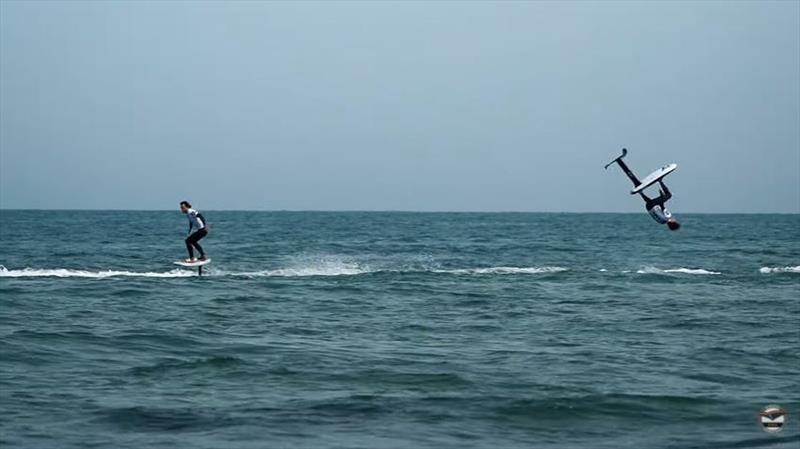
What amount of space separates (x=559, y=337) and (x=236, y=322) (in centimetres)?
664

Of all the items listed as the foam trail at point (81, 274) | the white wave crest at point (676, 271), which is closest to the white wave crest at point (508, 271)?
the white wave crest at point (676, 271)

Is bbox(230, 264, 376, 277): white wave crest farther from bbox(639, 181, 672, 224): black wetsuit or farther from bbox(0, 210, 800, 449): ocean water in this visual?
bbox(639, 181, 672, 224): black wetsuit

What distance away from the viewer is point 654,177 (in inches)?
1016

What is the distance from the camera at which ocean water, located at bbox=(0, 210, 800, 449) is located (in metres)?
12.5

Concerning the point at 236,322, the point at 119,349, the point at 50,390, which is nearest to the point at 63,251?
the point at 236,322

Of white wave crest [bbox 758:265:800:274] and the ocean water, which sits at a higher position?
white wave crest [bbox 758:265:800:274]

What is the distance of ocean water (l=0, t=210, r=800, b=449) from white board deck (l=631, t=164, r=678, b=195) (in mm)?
2865

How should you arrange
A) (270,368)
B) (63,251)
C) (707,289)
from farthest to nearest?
(63,251) < (707,289) < (270,368)

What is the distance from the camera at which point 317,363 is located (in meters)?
16.7

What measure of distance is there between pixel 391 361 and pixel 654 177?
11.3 metres

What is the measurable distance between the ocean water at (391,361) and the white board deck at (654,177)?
9.40 ft

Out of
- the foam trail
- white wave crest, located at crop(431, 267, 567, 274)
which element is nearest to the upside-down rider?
white wave crest, located at crop(431, 267, 567, 274)

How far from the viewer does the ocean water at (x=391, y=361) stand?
12.5 meters

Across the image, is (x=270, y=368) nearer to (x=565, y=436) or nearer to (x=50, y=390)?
(x=50, y=390)
